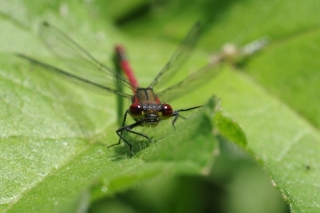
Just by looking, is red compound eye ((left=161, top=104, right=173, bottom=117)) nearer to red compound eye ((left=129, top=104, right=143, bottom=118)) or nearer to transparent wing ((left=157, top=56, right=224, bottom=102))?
red compound eye ((left=129, top=104, right=143, bottom=118))

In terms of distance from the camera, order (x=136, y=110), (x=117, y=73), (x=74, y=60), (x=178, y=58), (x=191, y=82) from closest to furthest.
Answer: (x=136, y=110)
(x=117, y=73)
(x=191, y=82)
(x=74, y=60)
(x=178, y=58)

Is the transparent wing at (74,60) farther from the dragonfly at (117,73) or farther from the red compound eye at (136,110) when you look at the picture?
the red compound eye at (136,110)

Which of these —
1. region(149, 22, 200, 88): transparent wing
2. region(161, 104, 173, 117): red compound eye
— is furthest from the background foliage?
region(149, 22, 200, 88): transparent wing

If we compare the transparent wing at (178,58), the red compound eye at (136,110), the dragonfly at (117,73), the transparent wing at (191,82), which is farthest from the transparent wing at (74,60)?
the red compound eye at (136,110)

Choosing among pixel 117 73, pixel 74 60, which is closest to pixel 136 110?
pixel 117 73

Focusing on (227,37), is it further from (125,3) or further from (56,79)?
(56,79)

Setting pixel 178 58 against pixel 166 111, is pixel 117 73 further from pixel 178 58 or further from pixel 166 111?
pixel 166 111
